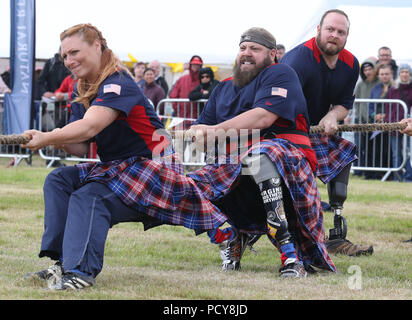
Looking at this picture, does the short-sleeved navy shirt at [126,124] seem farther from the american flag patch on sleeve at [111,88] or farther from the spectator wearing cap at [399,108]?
the spectator wearing cap at [399,108]

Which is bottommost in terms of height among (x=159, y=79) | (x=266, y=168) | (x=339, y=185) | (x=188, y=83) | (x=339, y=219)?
(x=339, y=219)

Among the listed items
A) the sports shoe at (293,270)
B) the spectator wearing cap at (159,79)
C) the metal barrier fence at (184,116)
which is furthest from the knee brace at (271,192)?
the spectator wearing cap at (159,79)

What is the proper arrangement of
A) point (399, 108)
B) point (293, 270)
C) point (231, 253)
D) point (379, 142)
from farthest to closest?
point (379, 142) → point (399, 108) → point (231, 253) → point (293, 270)

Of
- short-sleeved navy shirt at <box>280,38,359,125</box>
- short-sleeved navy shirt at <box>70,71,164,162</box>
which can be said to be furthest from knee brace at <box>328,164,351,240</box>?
short-sleeved navy shirt at <box>70,71,164,162</box>

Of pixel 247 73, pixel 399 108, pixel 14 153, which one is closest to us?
pixel 247 73

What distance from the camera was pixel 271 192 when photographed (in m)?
4.19

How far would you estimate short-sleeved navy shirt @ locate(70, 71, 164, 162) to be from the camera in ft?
12.2

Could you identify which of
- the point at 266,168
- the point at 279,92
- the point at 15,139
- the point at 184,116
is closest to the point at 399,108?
the point at 184,116

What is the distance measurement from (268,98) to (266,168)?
1.24 ft

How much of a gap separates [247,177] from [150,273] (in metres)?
0.77

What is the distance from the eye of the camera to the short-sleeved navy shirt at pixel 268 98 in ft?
13.8

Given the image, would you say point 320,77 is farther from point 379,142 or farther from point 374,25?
point 374,25

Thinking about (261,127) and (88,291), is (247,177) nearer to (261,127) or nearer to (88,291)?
(261,127)

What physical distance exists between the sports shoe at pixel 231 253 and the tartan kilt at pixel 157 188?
51 cm
